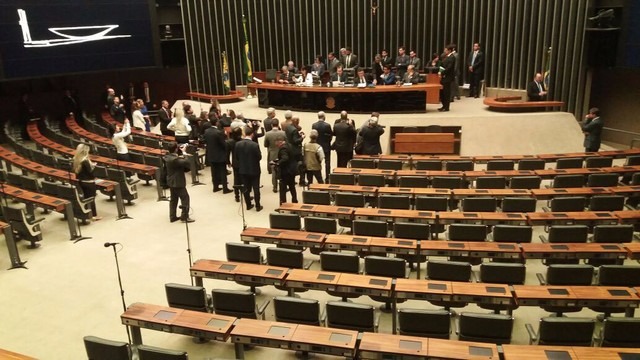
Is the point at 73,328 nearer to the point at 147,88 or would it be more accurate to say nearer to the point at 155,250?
the point at 155,250

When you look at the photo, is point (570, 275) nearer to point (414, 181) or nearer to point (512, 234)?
point (512, 234)

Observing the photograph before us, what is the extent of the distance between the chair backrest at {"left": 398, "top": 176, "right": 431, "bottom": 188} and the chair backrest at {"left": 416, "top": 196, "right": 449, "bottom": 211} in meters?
0.96

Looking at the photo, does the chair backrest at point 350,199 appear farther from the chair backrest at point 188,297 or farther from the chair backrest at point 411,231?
the chair backrest at point 188,297

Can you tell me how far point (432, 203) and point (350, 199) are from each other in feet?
4.25

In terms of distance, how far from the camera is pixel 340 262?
6.22m

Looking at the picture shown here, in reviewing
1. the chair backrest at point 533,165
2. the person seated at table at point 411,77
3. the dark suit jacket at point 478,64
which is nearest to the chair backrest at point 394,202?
the chair backrest at point 533,165

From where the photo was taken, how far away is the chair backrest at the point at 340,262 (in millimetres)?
6148

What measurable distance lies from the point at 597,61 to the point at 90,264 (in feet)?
43.3

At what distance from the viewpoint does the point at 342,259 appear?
6195mm

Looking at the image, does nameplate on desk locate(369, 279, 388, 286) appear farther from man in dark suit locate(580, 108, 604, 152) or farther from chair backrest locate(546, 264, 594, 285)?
man in dark suit locate(580, 108, 604, 152)

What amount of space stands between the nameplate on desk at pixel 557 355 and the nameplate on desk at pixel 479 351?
0.45 m

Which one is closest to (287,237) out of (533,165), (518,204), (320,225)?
(320,225)

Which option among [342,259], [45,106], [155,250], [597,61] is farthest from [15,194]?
[597,61]

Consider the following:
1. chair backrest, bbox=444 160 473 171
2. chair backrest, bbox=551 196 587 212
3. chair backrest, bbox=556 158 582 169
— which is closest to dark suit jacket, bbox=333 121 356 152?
chair backrest, bbox=444 160 473 171
